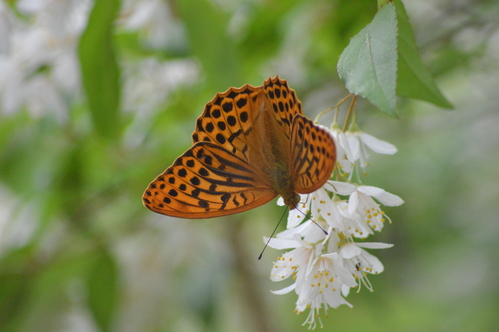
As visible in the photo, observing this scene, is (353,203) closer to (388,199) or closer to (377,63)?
(388,199)

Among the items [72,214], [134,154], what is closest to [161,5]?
[134,154]

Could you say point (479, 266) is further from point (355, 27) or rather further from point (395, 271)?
point (355, 27)

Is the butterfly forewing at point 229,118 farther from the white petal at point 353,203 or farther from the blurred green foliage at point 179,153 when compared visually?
the blurred green foliage at point 179,153

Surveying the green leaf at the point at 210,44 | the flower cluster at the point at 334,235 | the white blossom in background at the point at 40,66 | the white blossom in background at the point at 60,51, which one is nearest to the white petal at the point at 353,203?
the flower cluster at the point at 334,235

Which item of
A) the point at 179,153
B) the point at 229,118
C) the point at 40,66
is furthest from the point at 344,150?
the point at 40,66

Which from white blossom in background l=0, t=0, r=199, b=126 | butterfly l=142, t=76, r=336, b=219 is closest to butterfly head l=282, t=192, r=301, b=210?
butterfly l=142, t=76, r=336, b=219

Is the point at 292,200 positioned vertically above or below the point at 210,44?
below
